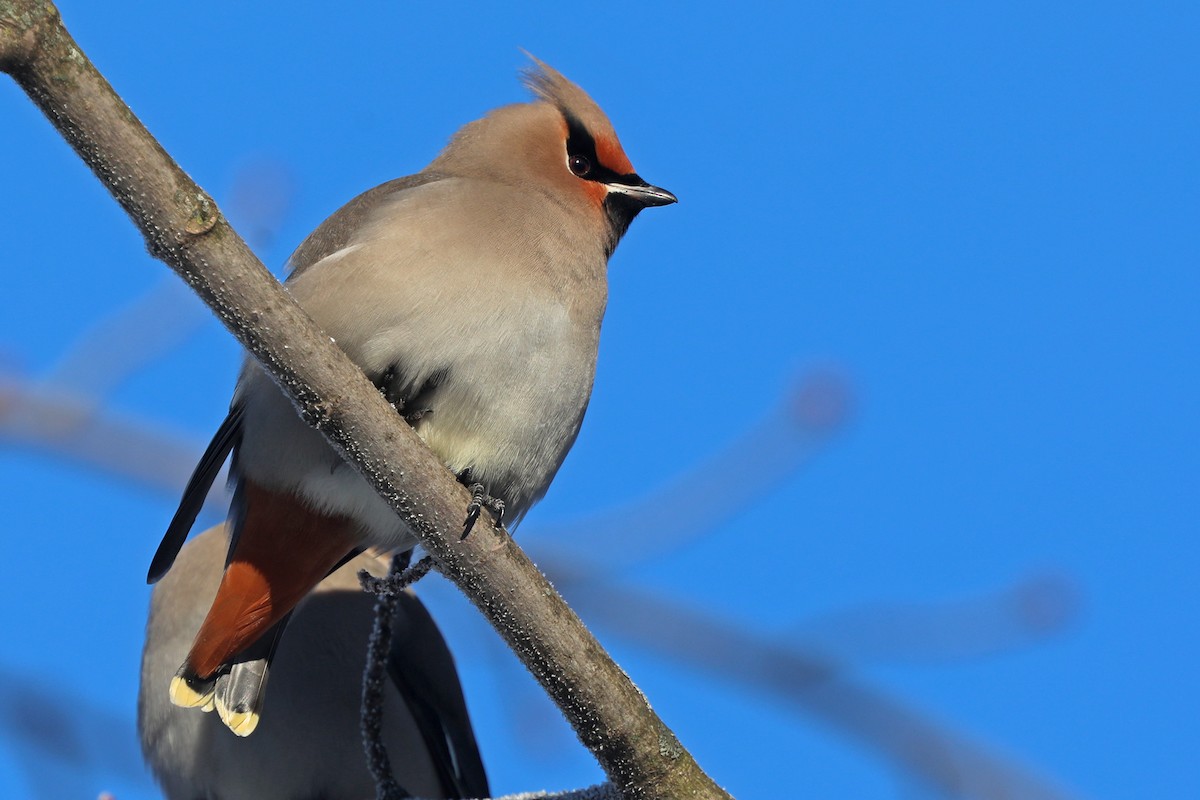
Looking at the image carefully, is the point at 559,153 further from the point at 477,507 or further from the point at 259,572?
the point at 477,507

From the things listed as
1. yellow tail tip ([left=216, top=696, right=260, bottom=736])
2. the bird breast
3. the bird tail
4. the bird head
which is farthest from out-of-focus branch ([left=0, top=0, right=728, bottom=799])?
the bird head

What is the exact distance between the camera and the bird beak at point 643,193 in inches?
182

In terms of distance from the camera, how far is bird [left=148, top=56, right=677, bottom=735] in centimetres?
364

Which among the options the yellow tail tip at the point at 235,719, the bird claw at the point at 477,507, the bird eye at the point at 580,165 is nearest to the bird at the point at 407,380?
the yellow tail tip at the point at 235,719

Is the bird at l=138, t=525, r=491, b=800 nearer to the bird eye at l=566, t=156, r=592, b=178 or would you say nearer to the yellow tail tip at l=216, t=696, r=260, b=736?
the yellow tail tip at l=216, t=696, r=260, b=736

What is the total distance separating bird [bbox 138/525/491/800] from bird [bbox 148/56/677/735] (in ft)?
2.13

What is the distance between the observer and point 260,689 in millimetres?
4309

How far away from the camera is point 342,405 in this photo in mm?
2738

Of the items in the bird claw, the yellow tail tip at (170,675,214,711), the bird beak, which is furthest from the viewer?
the bird beak


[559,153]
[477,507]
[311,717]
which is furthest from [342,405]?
[311,717]

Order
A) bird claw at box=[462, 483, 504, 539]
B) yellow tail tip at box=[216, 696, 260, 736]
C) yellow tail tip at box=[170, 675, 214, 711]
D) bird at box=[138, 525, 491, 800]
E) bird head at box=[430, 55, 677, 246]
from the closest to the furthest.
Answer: bird claw at box=[462, 483, 504, 539] → yellow tail tip at box=[170, 675, 214, 711] → yellow tail tip at box=[216, 696, 260, 736] → bird head at box=[430, 55, 677, 246] → bird at box=[138, 525, 491, 800]

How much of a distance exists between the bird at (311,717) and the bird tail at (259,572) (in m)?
0.77

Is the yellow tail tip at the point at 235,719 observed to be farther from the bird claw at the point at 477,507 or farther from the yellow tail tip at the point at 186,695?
the bird claw at the point at 477,507

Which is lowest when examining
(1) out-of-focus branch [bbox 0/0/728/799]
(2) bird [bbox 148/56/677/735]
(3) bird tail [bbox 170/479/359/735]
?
(1) out-of-focus branch [bbox 0/0/728/799]
